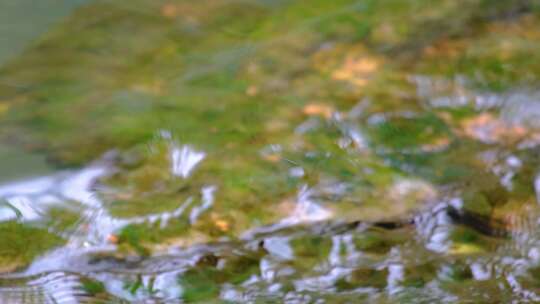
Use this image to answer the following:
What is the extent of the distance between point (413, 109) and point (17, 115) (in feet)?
6.05

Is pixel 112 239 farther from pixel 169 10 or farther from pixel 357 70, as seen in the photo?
pixel 169 10

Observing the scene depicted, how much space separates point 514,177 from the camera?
238 cm

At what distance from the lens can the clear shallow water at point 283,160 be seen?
2.04m

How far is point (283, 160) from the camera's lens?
2447mm

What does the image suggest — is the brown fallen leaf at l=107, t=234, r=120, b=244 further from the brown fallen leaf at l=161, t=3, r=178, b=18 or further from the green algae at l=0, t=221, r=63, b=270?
the brown fallen leaf at l=161, t=3, r=178, b=18

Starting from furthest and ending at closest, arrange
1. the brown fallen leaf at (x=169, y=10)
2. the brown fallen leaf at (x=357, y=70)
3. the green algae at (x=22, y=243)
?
the brown fallen leaf at (x=169, y=10)
the brown fallen leaf at (x=357, y=70)
the green algae at (x=22, y=243)

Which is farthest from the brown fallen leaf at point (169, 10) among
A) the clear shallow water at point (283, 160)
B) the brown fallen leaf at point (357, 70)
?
the brown fallen leaf at point (357, 70)

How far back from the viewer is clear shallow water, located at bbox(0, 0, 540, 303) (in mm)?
2037

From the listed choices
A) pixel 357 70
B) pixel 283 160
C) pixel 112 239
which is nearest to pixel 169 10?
pixel 357 70

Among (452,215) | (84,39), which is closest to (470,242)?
(452,215)

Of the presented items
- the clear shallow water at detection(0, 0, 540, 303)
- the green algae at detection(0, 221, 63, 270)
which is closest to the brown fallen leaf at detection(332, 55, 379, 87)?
the clear shallow water at detection(0, 0, 540, 303)

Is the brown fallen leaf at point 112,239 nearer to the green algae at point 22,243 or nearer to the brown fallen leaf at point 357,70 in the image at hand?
the green algae at point 22,243

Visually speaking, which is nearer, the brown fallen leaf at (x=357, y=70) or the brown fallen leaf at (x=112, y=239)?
the brown fallen leaf at (x=112, y=239)

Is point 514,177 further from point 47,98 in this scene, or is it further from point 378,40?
point 47,98
